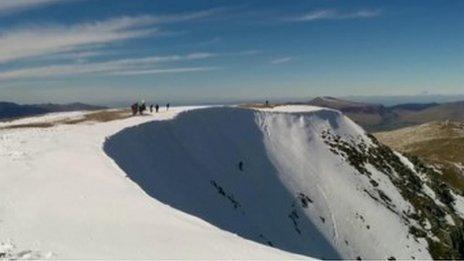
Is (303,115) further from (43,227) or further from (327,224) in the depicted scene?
(43,227)

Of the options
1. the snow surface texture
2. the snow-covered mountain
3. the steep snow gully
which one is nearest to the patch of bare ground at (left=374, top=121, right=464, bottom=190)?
the snow-covered mountain

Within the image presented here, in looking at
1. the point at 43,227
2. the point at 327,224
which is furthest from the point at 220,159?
the point at 43,227

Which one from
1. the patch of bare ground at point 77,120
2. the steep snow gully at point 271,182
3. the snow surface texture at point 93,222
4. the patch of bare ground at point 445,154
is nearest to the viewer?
the snow surface texture at point 93,222

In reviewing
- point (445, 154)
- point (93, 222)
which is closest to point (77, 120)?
point (93, 222)

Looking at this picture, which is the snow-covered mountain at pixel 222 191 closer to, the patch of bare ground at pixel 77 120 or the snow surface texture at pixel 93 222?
the snow surface texture at pixel 93 222

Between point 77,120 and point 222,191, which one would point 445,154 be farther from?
point 77,120

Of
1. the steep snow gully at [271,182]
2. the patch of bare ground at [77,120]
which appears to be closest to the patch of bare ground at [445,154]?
the steep snow gully at [271,182]
